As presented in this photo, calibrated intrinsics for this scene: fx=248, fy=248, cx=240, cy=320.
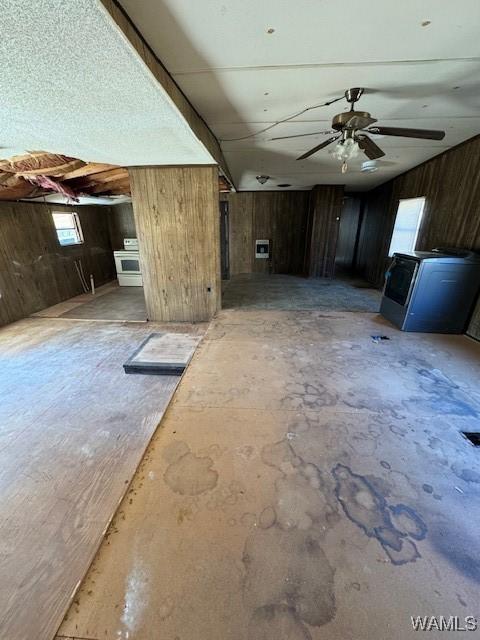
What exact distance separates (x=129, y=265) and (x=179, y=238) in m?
3.99

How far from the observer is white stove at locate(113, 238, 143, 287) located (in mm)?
7168

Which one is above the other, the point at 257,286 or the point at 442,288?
the point at 442,288

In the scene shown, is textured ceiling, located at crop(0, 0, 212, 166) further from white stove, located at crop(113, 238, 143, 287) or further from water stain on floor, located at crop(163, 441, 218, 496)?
white stove, located at crop(113, 238, 143, 287)

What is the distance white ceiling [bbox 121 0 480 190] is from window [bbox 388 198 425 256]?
5.88 feet

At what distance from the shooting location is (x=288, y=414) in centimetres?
191

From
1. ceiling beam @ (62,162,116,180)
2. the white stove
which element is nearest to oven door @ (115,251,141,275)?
the white stove

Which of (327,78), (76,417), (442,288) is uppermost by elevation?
(327,78)

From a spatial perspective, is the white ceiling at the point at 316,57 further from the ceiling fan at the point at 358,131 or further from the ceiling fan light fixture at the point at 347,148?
the ceiling fan light fixture at the point at 347,148

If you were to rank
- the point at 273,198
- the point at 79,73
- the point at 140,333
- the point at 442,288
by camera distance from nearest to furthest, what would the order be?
the point at 79,73 → the point at 442,288 → the point at 140,333 → the point at 273,198

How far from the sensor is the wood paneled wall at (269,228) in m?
7.39

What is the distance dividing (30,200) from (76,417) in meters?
5.34

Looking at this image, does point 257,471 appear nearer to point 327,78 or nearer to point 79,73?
point 79,73

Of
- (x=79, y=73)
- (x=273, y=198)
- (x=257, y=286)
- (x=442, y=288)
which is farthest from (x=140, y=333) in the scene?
(x=273, y=198)

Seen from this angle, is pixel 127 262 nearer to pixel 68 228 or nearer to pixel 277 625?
pixel 68 228
